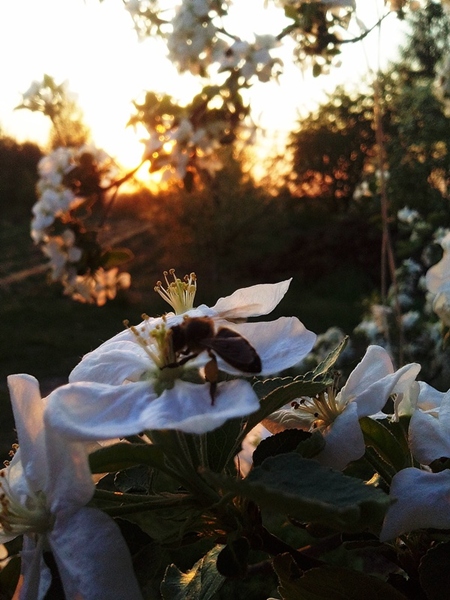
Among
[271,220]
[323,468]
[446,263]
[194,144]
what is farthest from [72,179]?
[271,220]

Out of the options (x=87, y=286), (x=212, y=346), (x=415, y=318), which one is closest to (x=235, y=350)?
(x=212, y=346)

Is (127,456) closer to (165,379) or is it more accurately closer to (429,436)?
(165,379)

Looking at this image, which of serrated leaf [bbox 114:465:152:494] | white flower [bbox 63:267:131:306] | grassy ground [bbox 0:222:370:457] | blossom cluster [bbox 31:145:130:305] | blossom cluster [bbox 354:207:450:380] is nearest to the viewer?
serrated leaf [bbox 114:465:152:494]

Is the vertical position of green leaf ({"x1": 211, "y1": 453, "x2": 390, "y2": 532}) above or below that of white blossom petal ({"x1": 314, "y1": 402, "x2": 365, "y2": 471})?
above

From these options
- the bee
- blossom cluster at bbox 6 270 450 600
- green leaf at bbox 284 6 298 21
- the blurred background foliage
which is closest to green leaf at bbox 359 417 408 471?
blossom cluster at bbox 6 270 450 600

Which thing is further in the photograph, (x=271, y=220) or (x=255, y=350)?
(x=271, y=220)

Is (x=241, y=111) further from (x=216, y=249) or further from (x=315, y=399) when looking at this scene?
(x=216, y=249)

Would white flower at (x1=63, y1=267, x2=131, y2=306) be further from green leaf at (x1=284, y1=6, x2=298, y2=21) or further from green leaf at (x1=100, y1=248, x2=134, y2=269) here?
green leaf at (x1=284, y1=6, x2=298, y2=21)
